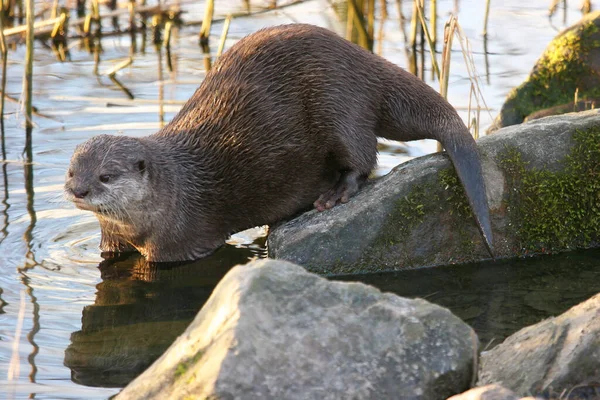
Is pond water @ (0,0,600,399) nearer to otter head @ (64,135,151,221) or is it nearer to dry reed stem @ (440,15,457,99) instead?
otter head @ (64,135,151,221)

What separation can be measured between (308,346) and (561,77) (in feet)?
13.5

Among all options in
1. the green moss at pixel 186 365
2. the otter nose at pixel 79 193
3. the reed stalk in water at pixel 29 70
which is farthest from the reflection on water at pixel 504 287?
the reed stalk in water at pixel 29 70

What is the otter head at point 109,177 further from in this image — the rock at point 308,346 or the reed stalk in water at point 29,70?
the reed stalk in water at point 29,70

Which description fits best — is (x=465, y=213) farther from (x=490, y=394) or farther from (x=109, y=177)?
(x=490, y=394)

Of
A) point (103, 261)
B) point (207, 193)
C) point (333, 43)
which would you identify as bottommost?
point (103, 261)

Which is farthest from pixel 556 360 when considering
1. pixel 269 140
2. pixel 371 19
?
pixel 371 19

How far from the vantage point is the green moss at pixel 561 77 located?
6266mm

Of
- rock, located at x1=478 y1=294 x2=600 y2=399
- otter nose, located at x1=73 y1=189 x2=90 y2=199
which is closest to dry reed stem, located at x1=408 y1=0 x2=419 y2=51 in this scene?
otter nose, located at x1=73 y1=189 x2=90 y2=199

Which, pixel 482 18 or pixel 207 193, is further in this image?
pixel 482 18

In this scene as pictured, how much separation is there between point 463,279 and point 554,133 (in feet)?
2.75

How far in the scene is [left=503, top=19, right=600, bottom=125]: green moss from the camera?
6266 millimetres

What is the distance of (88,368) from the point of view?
3627mm

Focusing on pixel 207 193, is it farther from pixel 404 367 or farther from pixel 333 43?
pixel 404 367

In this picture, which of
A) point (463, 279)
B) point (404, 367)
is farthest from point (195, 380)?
point (463, 279)
